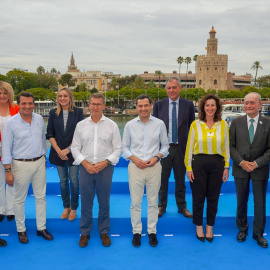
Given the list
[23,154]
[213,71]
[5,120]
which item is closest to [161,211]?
[23,154]

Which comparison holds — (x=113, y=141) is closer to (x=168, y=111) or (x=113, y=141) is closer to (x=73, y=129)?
(x=73, y=129)

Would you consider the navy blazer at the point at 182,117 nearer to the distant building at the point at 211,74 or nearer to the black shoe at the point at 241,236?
the black shoe at the point at 241,236

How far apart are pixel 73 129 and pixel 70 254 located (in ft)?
4.21

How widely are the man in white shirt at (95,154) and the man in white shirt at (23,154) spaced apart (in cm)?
41

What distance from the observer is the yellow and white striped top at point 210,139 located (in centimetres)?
271

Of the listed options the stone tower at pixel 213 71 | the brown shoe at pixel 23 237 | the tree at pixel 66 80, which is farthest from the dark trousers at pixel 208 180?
the stone tower at pixel 213 71

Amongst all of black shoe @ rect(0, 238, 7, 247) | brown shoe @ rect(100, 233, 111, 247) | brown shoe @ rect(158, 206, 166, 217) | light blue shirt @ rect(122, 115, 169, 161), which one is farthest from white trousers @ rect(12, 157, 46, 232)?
brown shoe @ rect(158, 206, 166, 217)

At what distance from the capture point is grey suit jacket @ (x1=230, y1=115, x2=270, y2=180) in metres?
2.72

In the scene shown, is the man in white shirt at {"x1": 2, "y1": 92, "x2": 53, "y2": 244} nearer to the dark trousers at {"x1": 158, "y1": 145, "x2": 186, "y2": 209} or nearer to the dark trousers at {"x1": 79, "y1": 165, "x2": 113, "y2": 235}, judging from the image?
the dark trousers at {"x1": 79, "y1": 165, "x2": 113, "y2": 235}

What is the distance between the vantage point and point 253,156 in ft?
9.02

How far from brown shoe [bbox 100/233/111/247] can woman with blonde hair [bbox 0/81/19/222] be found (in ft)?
3.71

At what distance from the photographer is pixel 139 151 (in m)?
2.75

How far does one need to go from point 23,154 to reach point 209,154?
1.86 meters

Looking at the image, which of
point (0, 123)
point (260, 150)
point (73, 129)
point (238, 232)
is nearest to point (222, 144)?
point (260, 150)
